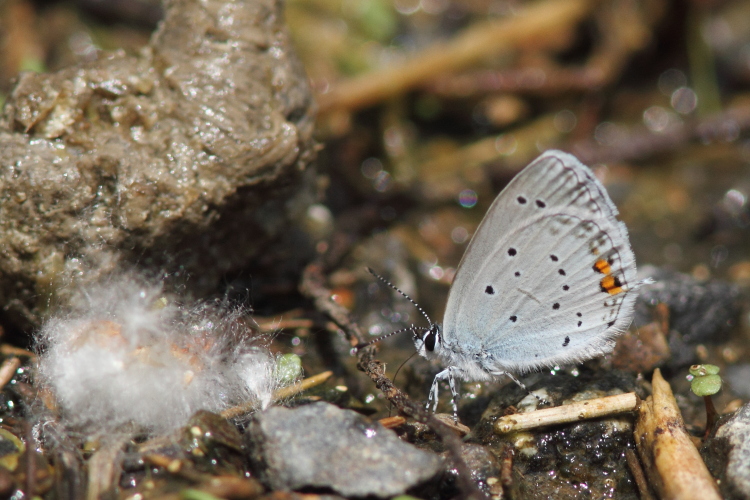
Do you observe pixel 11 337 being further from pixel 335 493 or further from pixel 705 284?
pixel 705 284

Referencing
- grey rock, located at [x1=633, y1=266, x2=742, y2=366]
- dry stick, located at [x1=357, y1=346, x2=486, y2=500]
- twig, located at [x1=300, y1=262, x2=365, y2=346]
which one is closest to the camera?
dry stick, located at [x1=357, y1=346, x2=486, y2=500]

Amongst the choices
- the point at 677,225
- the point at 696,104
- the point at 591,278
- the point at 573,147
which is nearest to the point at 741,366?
the point at 591,278

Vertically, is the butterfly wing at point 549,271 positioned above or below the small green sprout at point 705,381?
above

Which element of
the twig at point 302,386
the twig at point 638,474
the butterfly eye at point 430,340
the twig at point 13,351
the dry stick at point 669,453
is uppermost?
the butterfly eye at point 430,340

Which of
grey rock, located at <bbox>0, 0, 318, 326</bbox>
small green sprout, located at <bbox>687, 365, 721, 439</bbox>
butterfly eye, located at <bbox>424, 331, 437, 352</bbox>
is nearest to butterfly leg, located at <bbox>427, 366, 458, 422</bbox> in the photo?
butterfly eye, located at <bbox>424, 331, 437, 352</bbox>

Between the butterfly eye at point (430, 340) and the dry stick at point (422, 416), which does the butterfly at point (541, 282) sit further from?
the dry stick at point (422, 416)

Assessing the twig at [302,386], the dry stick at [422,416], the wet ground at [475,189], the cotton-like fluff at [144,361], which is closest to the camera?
the dry stick at [422,416]

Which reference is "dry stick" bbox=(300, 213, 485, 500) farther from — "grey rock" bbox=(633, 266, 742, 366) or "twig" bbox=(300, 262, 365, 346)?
"grey rock" bbox=(633, 266, 742, 366)

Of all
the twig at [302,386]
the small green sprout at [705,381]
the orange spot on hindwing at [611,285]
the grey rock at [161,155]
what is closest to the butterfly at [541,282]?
the orange spot on hindwing at [611,285]
